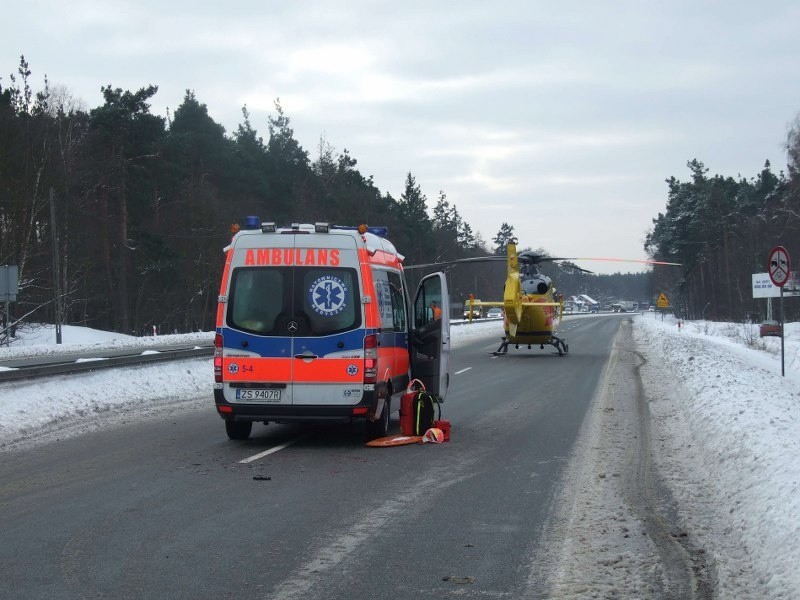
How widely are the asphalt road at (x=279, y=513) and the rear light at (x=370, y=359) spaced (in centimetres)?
90

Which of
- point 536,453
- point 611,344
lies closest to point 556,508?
point 536,453

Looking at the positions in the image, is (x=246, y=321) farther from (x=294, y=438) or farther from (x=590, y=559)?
(x=590, y=559)

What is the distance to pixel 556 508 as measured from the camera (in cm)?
754

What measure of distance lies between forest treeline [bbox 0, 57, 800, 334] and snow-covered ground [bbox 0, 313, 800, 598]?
22.9m

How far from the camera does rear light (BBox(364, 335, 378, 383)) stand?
10703 mm

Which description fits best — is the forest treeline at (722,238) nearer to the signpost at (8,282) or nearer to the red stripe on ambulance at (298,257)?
the signpost at (8,282)

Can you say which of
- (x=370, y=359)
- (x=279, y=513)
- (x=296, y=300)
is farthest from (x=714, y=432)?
(x=279, y=513)

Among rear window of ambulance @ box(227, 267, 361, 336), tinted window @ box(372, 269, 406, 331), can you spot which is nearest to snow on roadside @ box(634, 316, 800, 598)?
tinted window @ box(372, 269, 406, 331)

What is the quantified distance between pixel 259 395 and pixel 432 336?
9.30 ft

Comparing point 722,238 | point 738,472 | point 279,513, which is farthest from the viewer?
point 722,238

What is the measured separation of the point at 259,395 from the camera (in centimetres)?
1072

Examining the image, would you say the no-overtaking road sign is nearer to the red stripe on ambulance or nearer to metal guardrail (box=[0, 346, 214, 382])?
the red stripe on ambulance

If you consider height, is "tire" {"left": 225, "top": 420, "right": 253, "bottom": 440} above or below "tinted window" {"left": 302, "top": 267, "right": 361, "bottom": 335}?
below

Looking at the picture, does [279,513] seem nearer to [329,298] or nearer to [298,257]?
[329,298]
